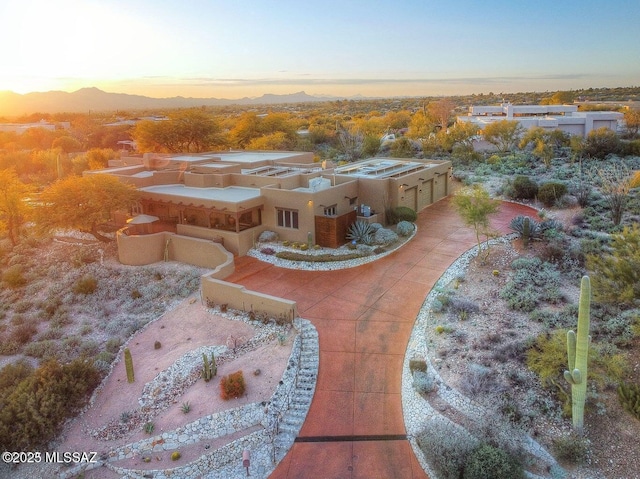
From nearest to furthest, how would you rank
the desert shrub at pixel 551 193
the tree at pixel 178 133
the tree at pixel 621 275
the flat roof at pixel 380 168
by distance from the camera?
the tree at pixel 621 275, the flat roof at pixel 380 168, the desert shrub at pixel 551 193, the tree at pixel 178 133

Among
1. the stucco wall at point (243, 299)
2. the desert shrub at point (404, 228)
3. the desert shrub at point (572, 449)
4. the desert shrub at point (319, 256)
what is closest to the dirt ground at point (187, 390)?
the stucco wall at point (243, 299)

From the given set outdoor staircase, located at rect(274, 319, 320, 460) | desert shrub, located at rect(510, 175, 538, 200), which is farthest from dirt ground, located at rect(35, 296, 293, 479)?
desert shrub, located at rect(510, 175, 538, 200)

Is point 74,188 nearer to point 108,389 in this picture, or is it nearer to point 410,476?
point 108,389

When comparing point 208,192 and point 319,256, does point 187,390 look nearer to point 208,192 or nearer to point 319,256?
point 319,256

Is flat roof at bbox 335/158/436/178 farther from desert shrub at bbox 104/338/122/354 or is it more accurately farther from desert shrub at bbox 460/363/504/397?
desert shrub at bbox 460/363/504/397

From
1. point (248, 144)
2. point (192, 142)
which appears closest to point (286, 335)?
point (192, 142)

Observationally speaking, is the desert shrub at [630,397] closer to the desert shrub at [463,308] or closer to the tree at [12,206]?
the desert shrub at [463,308]

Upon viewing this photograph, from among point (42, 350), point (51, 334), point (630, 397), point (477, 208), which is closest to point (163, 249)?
point (51, 334)
